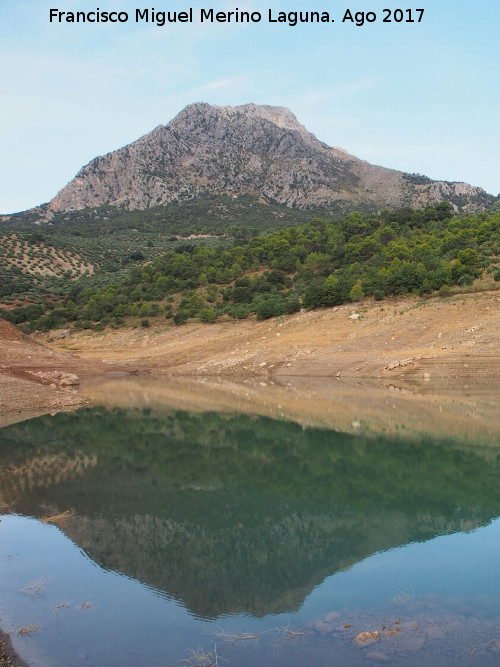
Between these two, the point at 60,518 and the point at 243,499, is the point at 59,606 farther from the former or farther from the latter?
the point at 243,499

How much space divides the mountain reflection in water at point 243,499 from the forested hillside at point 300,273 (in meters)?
33.3

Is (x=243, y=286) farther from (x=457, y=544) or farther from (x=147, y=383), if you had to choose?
(x=457, y=544)

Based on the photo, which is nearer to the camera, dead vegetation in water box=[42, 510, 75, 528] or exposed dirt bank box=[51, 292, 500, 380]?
dead vegetation in water box=[42, 510, 75, 528]

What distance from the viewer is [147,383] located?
3931 centimetres

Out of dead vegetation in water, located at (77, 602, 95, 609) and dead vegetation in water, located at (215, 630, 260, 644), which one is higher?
dead vegetation in water, located at (215, 630, 260, 644)

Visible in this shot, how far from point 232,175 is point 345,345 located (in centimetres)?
10310

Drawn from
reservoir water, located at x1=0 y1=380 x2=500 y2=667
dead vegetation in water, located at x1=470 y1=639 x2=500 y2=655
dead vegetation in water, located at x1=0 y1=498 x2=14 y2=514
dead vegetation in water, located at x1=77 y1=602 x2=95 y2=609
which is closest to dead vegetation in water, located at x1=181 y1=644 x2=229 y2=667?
reservoir water, located at x1=0 y1=380 x2=500 y2=667

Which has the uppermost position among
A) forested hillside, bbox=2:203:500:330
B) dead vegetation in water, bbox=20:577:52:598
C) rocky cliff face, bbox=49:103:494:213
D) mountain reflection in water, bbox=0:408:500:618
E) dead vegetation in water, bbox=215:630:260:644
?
rocky cliff face, bbox=49:103:494:213

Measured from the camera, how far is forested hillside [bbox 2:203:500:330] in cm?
5112

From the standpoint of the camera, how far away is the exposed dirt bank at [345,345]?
35812mm

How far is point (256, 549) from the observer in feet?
32.4

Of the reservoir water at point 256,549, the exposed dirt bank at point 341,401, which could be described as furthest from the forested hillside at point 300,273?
the reservoir water at point 256,549

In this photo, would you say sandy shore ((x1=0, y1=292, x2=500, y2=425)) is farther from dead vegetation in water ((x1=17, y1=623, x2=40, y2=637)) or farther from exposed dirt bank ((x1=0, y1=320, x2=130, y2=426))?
dead vegetation in water ((x1=17, y1=623, x2=40, y2=637))

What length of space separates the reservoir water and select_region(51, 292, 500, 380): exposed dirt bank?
626 inches
